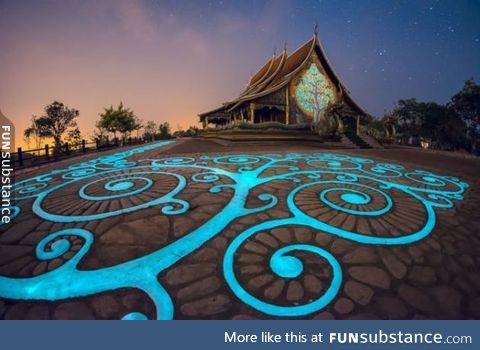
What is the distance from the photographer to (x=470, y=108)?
1051 inches

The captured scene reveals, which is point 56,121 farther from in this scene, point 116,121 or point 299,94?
point 299,94

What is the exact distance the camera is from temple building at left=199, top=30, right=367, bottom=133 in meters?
17.7

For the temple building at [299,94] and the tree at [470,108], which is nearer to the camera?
the temple building at [299,94]

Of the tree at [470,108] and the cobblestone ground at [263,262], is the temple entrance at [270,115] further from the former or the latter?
the tree at [470,108]

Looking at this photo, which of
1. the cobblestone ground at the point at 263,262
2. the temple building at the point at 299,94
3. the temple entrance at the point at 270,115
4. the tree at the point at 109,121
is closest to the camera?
the cobblestone ground at the point at 263,262

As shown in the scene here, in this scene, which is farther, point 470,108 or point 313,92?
point 470,108

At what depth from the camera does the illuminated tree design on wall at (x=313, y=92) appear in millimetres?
18734

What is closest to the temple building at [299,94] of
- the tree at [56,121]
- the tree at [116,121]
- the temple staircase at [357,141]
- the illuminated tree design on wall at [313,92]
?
the illuminated tree design on wall at [313,92]

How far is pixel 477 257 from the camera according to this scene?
1.94 metres

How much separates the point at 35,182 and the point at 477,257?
21.3 ft

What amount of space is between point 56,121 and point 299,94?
93.9ft

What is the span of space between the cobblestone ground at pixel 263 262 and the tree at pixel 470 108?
3543 centimetres

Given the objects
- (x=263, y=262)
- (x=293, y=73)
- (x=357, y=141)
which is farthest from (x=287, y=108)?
(x=263, y=262)

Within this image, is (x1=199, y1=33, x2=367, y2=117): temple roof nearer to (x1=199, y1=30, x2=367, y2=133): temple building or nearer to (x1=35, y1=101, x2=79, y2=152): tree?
(x1=199, y1=30, x2=367, y2=133): temple building
